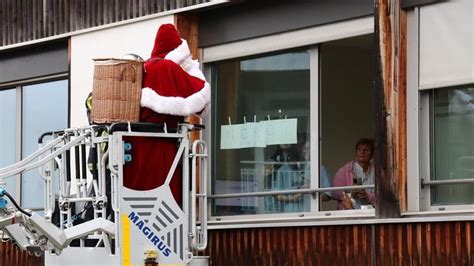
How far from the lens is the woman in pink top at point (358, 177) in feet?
36.8

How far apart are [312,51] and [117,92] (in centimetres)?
247

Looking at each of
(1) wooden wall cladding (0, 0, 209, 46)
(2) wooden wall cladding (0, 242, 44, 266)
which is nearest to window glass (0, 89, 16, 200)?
(1) wooden wall cladding (0, 0, 209, 46)

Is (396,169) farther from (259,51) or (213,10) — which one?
(213,10)

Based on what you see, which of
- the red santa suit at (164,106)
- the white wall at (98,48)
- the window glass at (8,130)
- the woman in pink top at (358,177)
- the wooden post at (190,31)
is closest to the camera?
the red santa suit at (164,106)

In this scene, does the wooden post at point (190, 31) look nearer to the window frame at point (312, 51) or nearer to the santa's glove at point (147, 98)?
the window frame at point (312, 51)

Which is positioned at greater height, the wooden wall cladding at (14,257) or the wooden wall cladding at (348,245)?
the wooden wall cladding at (348,245)

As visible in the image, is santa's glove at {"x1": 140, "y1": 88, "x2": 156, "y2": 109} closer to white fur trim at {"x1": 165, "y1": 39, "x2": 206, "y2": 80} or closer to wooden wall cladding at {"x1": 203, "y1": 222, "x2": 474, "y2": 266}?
white fur trim at {"x1": 165, "y1": 39, "x2": 206, "y2": 80}

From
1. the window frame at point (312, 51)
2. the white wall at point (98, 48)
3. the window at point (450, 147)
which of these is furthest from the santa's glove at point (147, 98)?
the white wall at point (98, 48)

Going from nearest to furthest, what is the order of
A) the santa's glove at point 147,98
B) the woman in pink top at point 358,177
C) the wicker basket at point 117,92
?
the wicker basket at point 117,92 < the santa's glove at point 147,98 < the woman in pink top at point 358,177

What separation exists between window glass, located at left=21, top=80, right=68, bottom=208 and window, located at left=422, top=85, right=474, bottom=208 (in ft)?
20.4

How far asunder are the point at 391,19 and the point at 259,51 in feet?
6.78

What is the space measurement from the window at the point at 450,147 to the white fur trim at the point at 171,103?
2145mm

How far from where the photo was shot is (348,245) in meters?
10.9

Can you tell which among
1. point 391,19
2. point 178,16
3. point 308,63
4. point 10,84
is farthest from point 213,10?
point 10,84
